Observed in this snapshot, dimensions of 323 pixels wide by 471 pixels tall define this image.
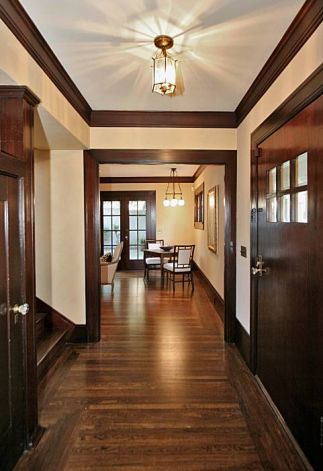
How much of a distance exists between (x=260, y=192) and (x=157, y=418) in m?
2.00

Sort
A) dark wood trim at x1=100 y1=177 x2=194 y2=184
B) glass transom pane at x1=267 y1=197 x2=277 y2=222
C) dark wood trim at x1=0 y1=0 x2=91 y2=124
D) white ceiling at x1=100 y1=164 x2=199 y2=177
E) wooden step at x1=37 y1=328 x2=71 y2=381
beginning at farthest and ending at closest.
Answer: dark wood trim at x1=100 y1=177 x2=194 y2=184, white ceiling at x1=100 y1=164 x2=199 y2=177, wooden step at x1=37 y1=328 x2=71 y2=381, glass transom pane at x1=267 y1=197 x2=277 y2=222, dark wood trim at x1=0 y1=0 x2=91 y2=124

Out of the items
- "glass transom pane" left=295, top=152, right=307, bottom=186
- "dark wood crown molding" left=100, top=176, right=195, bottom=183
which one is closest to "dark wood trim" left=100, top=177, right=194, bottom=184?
"dark wood crown molding" left=100, top=176, right=195, bottom=183

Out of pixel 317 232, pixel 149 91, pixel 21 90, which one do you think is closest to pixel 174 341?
pixel 317 232

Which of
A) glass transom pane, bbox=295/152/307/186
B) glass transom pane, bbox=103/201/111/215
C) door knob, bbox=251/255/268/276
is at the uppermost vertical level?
glass transom pane, bbox=103/201/111/215

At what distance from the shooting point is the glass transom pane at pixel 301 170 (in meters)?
1.94

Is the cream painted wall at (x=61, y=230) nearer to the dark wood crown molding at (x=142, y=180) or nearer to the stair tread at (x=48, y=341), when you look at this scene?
the stair tread at (x=48, y=341)

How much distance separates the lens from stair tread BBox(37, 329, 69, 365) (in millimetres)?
2951

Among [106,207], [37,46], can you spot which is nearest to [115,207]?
[106,207]

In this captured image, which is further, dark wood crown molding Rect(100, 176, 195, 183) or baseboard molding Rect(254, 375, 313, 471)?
dark wood crown molding Rect(100, 176, 195, 183)

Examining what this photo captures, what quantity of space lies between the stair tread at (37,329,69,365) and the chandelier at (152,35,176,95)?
2.45 meters

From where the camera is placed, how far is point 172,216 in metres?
9.13

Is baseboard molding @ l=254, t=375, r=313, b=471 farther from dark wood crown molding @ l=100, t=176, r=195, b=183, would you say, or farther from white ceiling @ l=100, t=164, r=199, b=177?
dark wood crown molding @ l=100, t=176, r=195, b=183

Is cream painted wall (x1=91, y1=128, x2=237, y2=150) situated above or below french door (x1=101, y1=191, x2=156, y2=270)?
above

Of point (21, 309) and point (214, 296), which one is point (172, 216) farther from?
point (21, 309)
